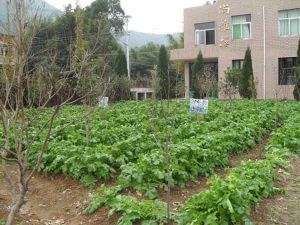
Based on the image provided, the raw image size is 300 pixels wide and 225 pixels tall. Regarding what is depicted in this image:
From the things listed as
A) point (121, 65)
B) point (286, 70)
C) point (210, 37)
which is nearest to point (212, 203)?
point (286, 70)

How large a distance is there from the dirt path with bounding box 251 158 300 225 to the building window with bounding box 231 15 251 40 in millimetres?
23907

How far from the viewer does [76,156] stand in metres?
7.05

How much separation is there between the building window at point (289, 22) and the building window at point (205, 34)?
16.8ft

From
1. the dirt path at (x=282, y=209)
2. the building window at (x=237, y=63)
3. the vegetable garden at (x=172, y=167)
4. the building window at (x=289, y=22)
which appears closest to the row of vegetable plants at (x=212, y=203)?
the vegetable garden at (x=172, y=167)

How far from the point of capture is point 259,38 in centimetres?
2878

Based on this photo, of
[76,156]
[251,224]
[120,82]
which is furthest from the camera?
[120,82]

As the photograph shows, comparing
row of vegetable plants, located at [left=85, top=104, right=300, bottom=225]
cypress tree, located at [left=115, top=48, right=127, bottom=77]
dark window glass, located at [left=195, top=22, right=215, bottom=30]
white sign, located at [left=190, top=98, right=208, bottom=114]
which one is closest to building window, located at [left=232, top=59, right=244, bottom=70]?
dark window glass, located at [left=195, top=22, right=215, bottom=30]

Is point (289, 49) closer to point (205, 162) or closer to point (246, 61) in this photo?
point (246, 61)

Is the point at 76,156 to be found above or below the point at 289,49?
below

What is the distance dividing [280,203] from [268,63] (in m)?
23.7

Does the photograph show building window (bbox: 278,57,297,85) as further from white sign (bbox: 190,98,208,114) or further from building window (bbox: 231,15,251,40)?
white sign (bbox: 190,98,208,114)

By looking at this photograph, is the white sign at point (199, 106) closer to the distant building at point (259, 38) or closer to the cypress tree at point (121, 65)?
the distant building at point (259, 38)

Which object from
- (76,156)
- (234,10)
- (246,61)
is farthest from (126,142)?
(234,10)

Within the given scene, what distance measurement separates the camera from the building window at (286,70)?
27695 millimetres
